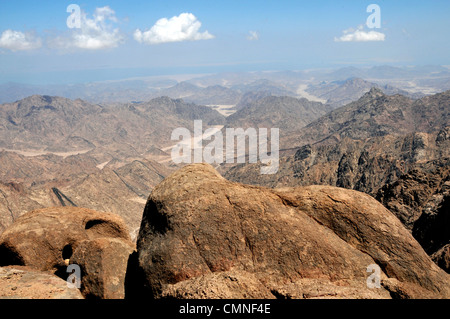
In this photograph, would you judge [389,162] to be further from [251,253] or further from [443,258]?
[251,253]

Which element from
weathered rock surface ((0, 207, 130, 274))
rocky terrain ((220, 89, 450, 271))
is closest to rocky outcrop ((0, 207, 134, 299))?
weathered rock surface ((0, 207, 130, 274))

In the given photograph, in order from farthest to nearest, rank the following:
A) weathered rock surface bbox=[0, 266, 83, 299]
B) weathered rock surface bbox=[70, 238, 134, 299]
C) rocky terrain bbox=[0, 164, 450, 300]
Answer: weathered rock surface bbox=[70, 238, 134, 299], weathered rock surface bbox=[0, 266, 83, 299], rocky terrain bbox=[0, 164, 450, 300]

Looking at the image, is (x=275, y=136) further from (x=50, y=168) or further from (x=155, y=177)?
(x=50, y=168)

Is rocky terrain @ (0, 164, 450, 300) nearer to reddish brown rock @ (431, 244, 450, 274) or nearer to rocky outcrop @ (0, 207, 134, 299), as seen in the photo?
rocky outcrop @ (0, 207, 134, 299)

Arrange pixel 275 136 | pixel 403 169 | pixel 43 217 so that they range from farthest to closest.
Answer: pixel 275 136 → pixel 403 169 → pixel 43 217
